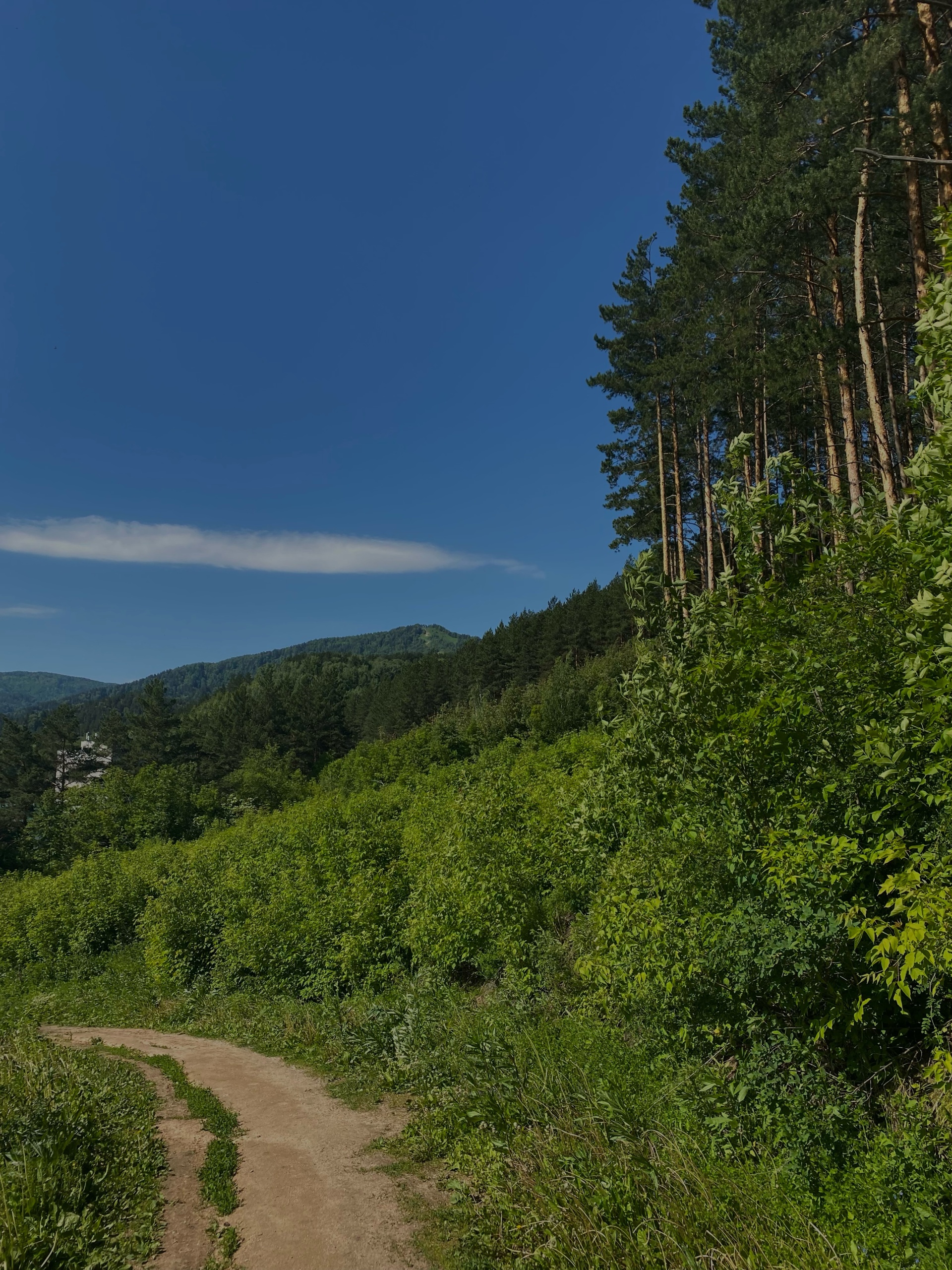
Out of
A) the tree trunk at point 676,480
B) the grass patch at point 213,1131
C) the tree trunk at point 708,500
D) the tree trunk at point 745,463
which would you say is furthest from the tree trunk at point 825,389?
the grass patch at point 213,1131

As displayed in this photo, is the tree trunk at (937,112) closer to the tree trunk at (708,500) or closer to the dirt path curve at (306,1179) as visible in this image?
the tree trunk at (708,500)

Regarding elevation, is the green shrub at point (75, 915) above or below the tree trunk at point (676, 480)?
below

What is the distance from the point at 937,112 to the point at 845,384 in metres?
4.82

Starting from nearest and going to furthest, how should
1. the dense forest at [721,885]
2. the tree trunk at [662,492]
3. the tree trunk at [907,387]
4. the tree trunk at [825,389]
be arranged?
the dense forest at [721,885]
the tree trunk at [825,389]
the tree trunk at [907,387]
the tree trunk at [662,492]

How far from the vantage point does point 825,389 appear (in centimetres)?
1599

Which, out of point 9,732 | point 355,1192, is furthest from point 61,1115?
point 9,732

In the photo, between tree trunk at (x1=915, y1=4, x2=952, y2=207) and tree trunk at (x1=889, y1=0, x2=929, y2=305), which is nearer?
tree trunk at (x1=915, y1=4, x2=952, y2=207)

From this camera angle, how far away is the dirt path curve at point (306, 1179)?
7.06 m

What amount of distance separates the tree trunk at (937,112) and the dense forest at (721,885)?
0.22 ft

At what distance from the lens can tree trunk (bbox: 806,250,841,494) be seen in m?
15.0

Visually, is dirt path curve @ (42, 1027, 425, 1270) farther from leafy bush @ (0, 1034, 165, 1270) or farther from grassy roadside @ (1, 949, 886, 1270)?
leafy bush @ (0, 1034, 165, 1270)

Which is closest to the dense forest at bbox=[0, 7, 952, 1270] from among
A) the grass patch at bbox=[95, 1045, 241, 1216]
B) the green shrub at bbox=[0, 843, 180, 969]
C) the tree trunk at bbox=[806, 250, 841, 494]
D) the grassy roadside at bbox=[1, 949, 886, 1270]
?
the grassy roadside at bbox=[1, 949, 886, 1270]

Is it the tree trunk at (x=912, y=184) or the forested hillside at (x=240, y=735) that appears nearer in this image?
the tree trunk at (x=912, y=184)

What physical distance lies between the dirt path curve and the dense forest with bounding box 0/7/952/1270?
70 cm
